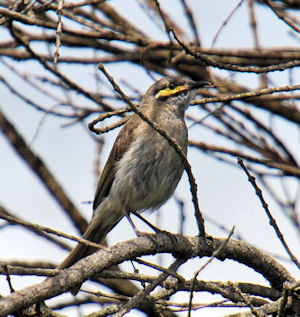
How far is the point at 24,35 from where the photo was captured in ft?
22.3

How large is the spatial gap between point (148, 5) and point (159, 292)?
12.8ft

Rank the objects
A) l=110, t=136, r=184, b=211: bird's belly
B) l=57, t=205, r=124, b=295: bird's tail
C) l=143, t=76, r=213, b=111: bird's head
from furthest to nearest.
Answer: l=143, t=76, r=213, b=111: bird's head, l=57, t=205, r=124, b=295: bird's tail, l=110, t=136, r=184, b=211: bird's belly

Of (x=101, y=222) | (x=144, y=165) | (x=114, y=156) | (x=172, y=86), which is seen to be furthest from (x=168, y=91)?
(x=101, y=222)

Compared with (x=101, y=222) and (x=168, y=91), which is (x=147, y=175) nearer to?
(x=101, y=222)

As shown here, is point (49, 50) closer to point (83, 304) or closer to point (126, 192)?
point (126, 192)

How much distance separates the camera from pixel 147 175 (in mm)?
5590

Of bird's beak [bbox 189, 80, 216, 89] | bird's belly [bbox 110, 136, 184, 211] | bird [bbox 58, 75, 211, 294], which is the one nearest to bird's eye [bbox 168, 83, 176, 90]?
bird [bbox 58, 75, 211, 294]

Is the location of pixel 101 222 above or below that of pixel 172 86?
below

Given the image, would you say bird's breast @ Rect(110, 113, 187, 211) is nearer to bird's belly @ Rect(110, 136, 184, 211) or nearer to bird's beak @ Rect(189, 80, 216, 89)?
bird's belly @ Rect(110, 136, 184, 211)

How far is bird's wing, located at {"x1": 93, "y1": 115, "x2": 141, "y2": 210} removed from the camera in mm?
5902

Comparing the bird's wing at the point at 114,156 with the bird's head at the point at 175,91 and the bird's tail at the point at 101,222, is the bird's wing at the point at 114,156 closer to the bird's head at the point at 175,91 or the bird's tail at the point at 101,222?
the bird's tail at the point at 101,222

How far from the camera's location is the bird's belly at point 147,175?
553cm

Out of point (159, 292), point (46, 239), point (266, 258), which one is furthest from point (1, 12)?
point (46, 239)

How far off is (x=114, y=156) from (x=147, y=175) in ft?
1.86
